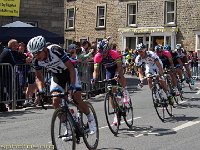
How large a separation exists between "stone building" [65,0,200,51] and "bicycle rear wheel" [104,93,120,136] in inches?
1027

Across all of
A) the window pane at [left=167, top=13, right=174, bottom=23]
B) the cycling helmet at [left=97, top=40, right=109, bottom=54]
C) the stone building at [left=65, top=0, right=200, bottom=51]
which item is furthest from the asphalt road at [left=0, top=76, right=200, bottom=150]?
the window pane at [left=167, top=13, right=174, bottom=23]

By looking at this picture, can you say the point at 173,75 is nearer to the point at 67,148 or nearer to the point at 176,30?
the point at 67,148

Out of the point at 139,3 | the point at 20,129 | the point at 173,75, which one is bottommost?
the point at 20,129

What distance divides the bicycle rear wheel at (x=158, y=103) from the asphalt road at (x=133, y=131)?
0.63ft

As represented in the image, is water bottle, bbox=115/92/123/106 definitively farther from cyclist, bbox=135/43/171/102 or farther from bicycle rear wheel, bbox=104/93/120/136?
cyclist, bbox=135/43/171/102

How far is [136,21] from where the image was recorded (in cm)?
3816

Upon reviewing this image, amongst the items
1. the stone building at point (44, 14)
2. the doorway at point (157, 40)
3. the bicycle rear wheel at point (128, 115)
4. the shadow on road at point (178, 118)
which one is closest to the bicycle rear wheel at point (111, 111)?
the bicycle rear wheel at point (128, 115)

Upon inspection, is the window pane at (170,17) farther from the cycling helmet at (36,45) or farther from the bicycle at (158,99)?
the cycling helmet at (36,45)

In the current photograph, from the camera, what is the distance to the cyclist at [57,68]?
7.08 m

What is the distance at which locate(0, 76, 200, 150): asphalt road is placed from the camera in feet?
27.8

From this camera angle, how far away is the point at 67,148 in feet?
24.0

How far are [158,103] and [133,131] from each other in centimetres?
164

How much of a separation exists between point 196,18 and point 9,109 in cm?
2403

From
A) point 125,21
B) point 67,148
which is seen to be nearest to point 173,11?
point 125,21
